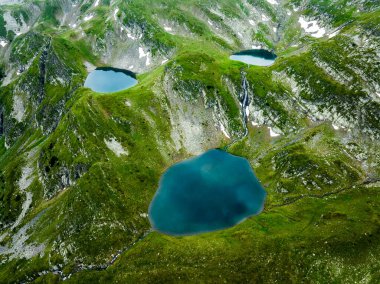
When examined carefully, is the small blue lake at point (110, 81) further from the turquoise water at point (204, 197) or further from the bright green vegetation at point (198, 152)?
the turquoise water at point (204, 197)

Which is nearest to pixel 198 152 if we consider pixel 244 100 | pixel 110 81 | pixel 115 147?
pixel 115 147

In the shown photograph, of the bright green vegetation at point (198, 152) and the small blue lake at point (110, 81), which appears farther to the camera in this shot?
the small blue lake at point (110, 81)

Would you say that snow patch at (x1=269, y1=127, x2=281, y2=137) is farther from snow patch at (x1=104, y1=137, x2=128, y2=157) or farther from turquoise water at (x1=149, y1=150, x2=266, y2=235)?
snow patch at (x1=104, y1=137, x2=128, y2=157)

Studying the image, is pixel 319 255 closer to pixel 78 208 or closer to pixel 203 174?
pixel 203 174

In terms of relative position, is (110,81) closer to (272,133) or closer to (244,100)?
(244,100)

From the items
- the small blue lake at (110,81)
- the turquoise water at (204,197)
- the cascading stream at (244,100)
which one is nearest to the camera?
the turquoise water at (204,197)

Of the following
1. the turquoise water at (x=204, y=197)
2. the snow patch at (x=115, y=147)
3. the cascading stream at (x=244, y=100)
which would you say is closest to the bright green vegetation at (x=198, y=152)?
the snow patch at (x=115, y=147)

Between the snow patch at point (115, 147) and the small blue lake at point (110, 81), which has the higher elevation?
the snow patch at point (115, 147)

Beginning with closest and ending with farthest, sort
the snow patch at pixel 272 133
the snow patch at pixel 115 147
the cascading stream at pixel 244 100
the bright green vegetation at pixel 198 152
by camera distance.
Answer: the bright green vegetation at pixel 198 152, the snow patch at pixel 115 147, the snow patch at pixel 272 133, the cascading stream at pixel 244 100

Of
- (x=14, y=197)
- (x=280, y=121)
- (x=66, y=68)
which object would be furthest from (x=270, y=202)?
(x=66, y=68)
